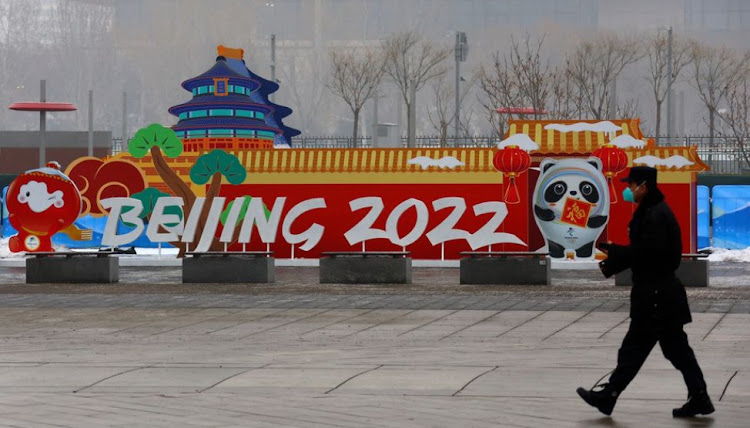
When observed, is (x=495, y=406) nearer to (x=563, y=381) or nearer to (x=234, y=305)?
(x=563, y=381)

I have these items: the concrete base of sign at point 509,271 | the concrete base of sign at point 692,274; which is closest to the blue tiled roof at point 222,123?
the concrete base of sign at point 509,271

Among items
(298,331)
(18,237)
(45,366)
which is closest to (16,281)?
(18,237)

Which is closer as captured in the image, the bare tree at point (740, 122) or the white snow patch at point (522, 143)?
the white snow patch at point (522, 143)

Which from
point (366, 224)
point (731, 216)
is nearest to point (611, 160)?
point (366, 224)

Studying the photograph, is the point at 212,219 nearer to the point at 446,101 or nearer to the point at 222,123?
the point at 222,123

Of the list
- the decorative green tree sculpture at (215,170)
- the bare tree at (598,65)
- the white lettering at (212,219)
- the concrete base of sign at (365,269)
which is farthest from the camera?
the bare tree at (598,65)

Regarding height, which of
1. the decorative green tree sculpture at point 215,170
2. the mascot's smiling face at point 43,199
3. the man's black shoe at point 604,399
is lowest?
the man's black shoe at point 604,399

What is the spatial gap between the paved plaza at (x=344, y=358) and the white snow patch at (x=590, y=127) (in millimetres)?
9572

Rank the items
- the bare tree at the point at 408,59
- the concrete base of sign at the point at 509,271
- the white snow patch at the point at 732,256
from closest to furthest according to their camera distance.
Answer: the concrete base of sign at the point at 509,271, the white snow patch at the point at 732,256, the bare tree at the point at 408,59

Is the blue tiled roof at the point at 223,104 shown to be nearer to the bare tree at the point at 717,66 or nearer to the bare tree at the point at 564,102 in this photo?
the bare tree at the point at 564,102

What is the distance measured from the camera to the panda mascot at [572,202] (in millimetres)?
32250

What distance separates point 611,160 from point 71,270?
39.5ft

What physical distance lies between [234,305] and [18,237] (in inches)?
621

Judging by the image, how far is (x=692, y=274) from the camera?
24859 millimetres
